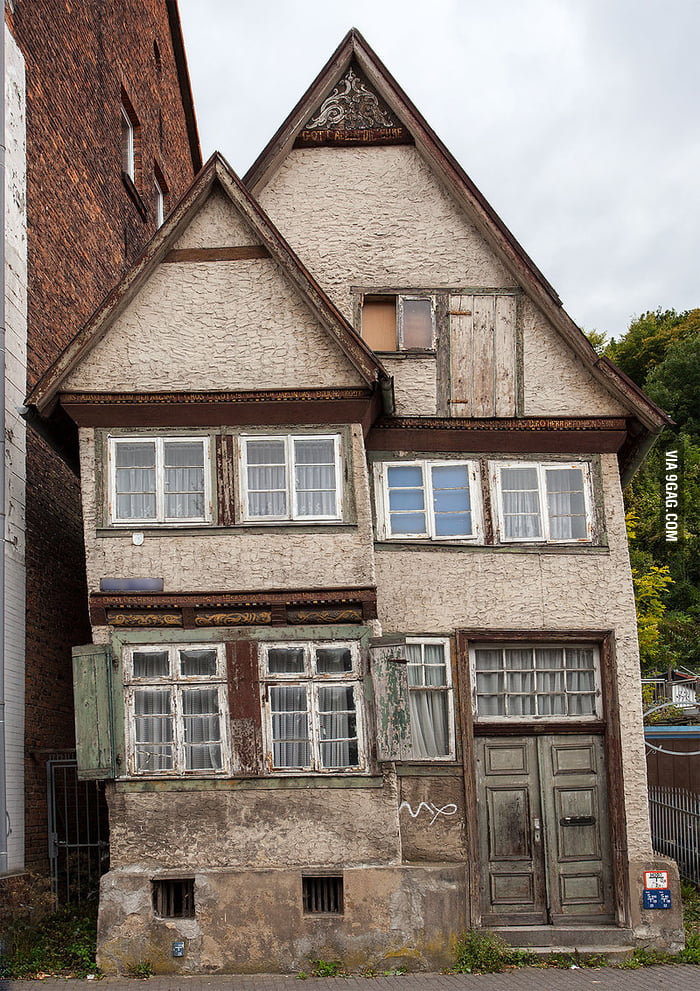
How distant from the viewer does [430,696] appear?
1455 cm

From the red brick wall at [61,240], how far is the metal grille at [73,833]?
19 cm

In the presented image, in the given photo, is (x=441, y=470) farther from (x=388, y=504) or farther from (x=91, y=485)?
(x=91, y=485)

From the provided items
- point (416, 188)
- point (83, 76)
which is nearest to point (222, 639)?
point (416, 188)

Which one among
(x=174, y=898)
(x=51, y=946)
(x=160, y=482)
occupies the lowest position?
(x=51, y=946)

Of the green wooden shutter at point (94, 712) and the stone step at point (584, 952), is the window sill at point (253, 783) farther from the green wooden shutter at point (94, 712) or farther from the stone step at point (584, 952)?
the stone step at point (584, 952)

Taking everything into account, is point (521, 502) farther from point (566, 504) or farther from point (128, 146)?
point (128, 146)

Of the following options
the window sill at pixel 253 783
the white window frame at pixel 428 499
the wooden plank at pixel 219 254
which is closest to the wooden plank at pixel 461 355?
the white window frame at pixel 428 499

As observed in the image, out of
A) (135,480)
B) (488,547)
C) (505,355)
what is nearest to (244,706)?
(135,480)

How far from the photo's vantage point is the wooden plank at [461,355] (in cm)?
1518

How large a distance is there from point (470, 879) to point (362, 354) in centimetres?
639

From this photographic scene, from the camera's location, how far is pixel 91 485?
13648 millimetres

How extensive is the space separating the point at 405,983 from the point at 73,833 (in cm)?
543

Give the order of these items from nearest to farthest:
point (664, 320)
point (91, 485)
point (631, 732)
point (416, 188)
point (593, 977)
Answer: point (593, 977)
point (91, 485)
point (631, 732)
point (416, 188)
point (664, 320)

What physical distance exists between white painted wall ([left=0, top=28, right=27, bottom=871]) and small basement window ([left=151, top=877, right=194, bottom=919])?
202 centimetres
